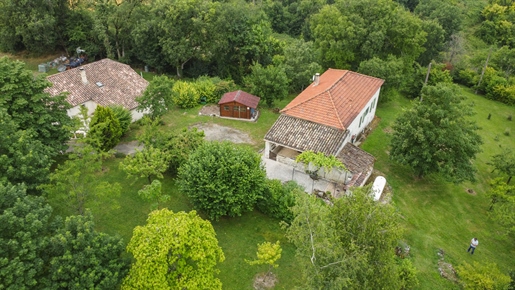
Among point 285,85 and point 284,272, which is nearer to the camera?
point 284,272

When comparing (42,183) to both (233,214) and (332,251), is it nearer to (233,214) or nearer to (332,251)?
(233,214)

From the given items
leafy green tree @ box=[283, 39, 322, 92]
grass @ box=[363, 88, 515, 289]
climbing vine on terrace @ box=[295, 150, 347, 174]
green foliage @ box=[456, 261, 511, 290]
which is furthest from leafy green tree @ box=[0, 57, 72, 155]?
leafy green tree @ box=[283, 39, 322, 92]

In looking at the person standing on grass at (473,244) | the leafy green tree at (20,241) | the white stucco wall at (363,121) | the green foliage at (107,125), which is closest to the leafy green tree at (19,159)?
the leafy green tree at (20,241)

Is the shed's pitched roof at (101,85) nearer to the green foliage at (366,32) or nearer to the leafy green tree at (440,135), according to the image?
the green foliage at (366,32)

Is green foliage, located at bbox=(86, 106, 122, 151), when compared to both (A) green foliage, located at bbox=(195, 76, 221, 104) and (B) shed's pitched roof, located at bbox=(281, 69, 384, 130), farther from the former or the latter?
(B) shed's pitched roof, located at bbox=(281, 69, 384, 130)

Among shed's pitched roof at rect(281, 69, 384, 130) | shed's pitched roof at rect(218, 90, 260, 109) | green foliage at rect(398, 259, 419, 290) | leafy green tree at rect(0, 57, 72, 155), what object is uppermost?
leafy green tree at rect(0, 57, 72, 155)

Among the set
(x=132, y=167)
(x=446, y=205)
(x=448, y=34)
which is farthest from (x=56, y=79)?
(x=448, y=34)

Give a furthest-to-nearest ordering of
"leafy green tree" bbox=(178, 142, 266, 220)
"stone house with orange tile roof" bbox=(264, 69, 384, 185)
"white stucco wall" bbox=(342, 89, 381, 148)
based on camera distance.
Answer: "white stucco wall" bbox=(342, 89, 381, 148) → "stone house with orange tile roof" bbox=(264, 69, 384, 185) → "leafy green tree" bbox=(178, 142, 266, 220)
